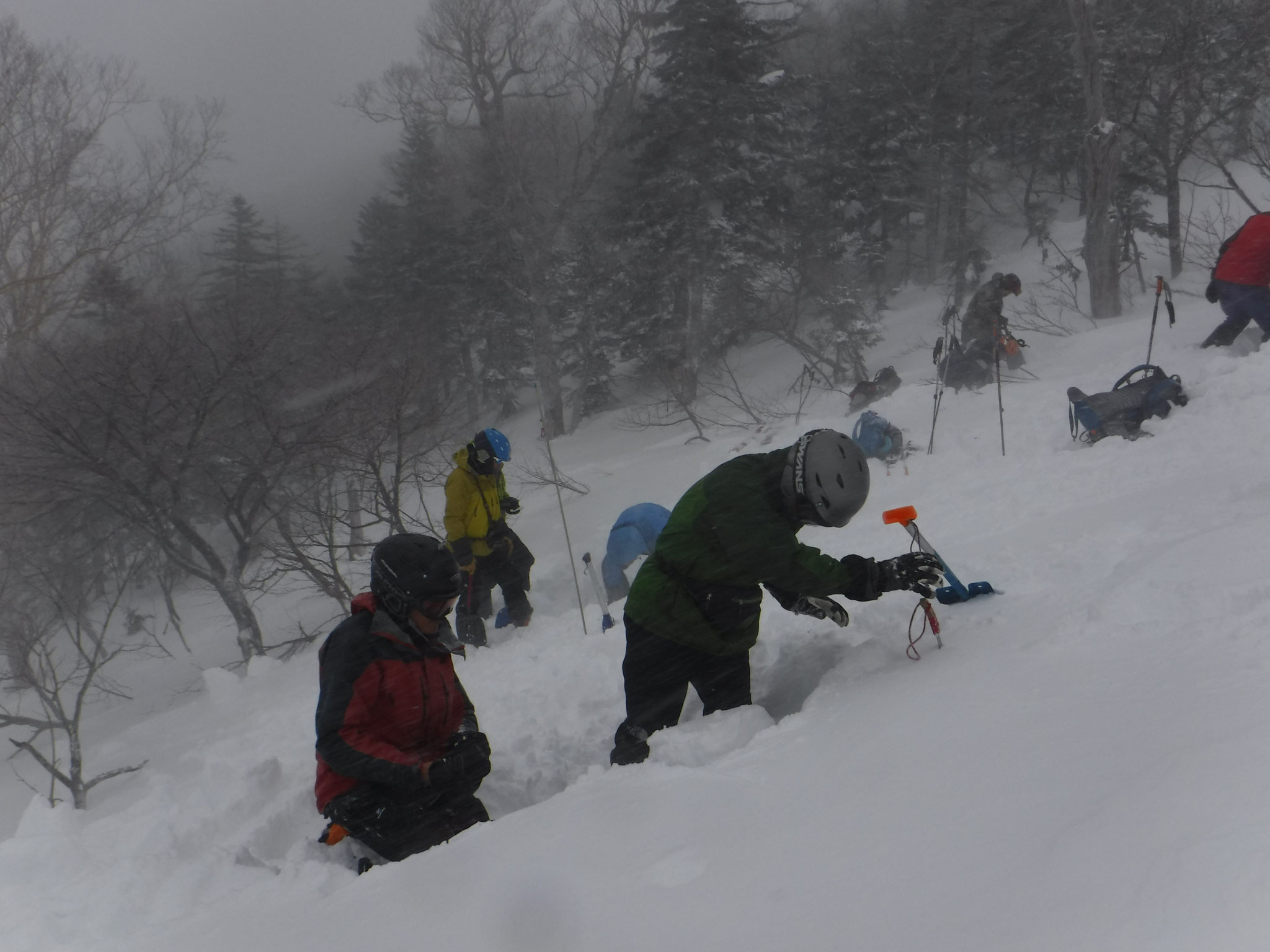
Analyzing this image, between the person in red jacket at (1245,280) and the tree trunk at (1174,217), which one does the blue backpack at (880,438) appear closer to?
the person in red jacket at (1245,280)

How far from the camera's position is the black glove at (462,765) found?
306 centimetres

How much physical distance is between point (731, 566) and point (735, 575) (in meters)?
0.05

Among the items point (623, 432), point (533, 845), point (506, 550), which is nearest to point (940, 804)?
point (533, 845)

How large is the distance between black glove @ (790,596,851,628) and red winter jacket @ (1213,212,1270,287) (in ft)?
21.1

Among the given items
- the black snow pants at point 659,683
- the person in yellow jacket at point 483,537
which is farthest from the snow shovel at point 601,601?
the black snow pants at point 659,683

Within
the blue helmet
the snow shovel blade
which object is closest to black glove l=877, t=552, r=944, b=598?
the snow shovel blade

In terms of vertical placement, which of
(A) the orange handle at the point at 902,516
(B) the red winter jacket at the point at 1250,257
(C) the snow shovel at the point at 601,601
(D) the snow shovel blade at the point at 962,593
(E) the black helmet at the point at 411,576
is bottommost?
(C) the snow shovel at the point at 601,601

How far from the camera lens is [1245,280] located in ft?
23.9

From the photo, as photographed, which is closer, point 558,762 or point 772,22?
point 558,762

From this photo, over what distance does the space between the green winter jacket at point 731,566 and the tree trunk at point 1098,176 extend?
40.5 feet

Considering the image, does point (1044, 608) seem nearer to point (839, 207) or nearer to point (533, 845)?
point (533, 845)

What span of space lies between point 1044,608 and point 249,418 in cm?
1154

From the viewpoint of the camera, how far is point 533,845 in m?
2.30

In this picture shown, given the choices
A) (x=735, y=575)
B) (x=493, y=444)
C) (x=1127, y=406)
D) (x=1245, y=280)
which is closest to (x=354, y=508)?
(x=493, y=444)
